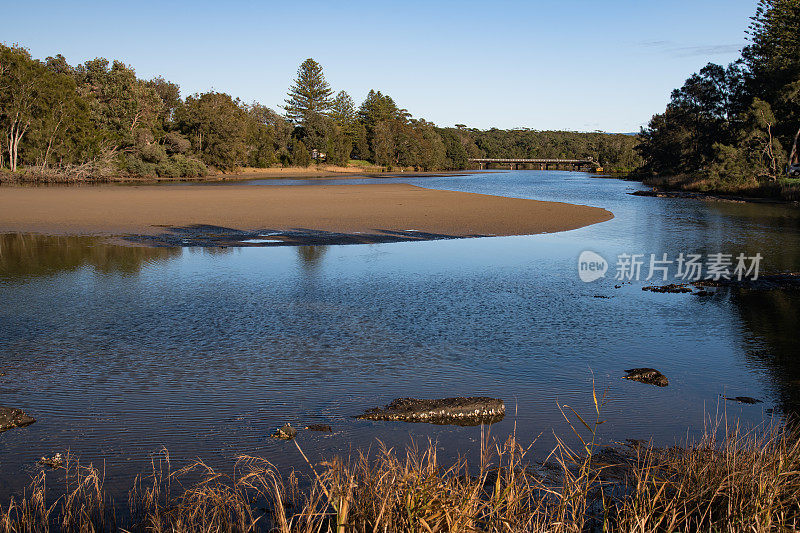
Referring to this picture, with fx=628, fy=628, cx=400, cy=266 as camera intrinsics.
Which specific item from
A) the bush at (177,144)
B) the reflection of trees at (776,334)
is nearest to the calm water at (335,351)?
the reflection of trees at (776,334)

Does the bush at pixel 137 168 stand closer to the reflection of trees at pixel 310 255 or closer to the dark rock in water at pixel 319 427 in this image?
the reflection of trees at pixel 310 255

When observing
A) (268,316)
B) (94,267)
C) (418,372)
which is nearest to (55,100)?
(94,267)

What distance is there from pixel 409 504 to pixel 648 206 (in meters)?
38.5

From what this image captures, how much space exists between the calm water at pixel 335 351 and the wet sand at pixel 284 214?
7153 millimetres

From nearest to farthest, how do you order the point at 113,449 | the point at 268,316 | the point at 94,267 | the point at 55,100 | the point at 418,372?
1. the point at 113,449
2. the point at 418,372
3. the point at 268,316
4. the point at 94,267
5. the point at 55,100

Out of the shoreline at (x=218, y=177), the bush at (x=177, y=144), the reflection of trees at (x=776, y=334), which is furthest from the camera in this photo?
the bush at (x=177, y=144)

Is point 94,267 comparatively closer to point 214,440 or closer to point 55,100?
point 214,440

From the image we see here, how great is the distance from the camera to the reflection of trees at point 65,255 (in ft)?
48.4

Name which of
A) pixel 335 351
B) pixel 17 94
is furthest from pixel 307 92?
pixel 335 351

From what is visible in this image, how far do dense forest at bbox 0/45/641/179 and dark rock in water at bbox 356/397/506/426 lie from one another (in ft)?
190

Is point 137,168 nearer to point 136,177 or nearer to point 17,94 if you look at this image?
point 136,177

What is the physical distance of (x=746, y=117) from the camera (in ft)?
155

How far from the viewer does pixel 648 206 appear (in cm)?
3869
